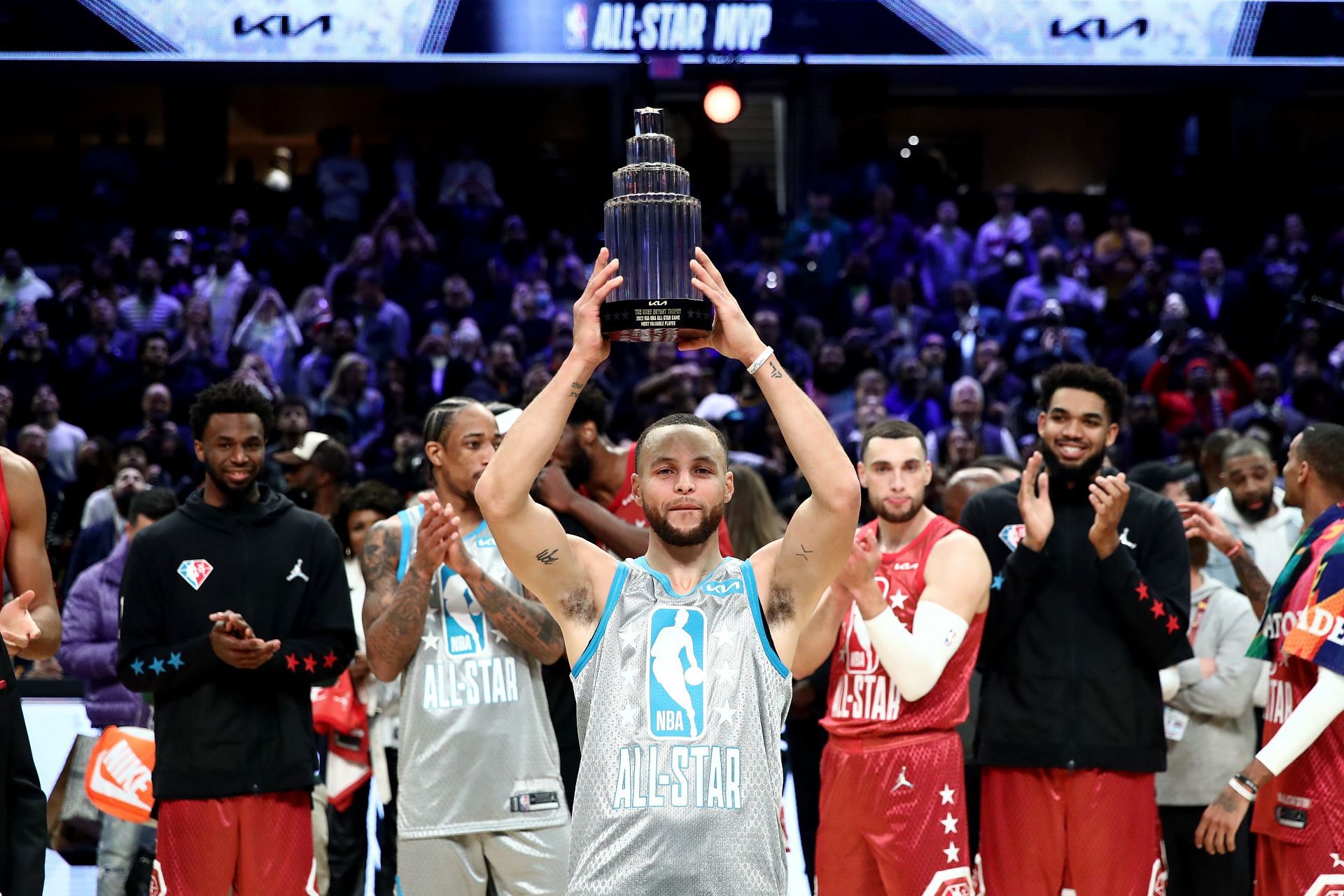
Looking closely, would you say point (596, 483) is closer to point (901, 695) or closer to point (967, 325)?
point (901, 695)

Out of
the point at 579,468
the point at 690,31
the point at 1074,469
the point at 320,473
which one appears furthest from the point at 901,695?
the point at 690,31

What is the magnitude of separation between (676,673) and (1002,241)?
42.2 ft

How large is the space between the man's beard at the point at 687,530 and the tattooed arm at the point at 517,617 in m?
1.26

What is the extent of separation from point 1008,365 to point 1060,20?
406 centimetres

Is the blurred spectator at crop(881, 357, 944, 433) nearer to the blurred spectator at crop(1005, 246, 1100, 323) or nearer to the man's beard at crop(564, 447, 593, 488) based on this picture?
the blurred spectator at crop(1005, 246, 1100, 323)

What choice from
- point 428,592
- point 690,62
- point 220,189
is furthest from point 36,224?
point 428,592

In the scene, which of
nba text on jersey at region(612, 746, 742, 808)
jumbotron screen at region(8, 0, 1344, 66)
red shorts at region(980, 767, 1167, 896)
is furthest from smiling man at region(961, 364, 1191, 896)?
jumbotron screen at region(8, 0, 1344, 66)

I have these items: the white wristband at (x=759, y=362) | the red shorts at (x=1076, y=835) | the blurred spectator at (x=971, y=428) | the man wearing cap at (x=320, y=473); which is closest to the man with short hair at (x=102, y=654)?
the man wearing cap at (x=320, y=473)

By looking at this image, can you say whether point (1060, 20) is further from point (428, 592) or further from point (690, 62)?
point (428, 592)

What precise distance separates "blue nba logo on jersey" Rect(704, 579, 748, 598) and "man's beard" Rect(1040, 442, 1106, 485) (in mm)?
1920

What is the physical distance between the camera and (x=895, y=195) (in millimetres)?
17406

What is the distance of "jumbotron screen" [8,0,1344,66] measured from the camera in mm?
14836

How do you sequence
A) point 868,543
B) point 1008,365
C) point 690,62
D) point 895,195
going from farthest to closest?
point 895,195 < point 690,62 < point 1008,365 < point 868,543

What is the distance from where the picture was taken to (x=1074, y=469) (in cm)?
527
